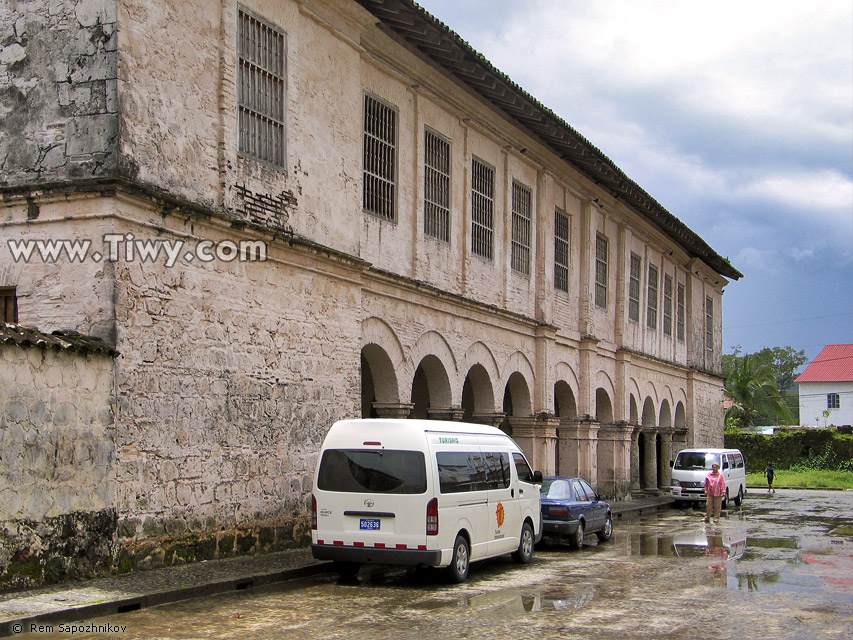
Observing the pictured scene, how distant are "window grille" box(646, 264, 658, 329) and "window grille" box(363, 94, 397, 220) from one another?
1790 cm

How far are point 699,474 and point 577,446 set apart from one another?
6.07 m

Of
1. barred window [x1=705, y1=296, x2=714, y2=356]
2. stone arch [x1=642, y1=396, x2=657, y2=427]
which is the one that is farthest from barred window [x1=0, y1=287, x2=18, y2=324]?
barred window [x1=705, y1=296, x2=714, y2=356]

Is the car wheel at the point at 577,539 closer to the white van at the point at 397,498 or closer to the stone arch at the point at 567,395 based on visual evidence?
the white van at the point at 397,498

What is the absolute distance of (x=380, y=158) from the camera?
18266mm

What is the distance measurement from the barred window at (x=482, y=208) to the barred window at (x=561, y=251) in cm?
441

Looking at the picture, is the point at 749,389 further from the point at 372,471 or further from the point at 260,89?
the point at 372,471

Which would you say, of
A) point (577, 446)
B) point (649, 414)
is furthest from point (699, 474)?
point (577, 446)

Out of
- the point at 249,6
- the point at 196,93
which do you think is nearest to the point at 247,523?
the point at 196,93

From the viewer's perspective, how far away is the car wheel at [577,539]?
1744cm

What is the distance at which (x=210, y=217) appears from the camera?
43.6 feet

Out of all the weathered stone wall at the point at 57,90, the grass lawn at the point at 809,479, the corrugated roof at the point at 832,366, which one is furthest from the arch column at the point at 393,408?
the corrugated roof at the point at 832,366

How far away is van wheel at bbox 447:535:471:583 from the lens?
12.3 m

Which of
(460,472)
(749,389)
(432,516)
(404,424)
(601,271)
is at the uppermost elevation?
(601,271)

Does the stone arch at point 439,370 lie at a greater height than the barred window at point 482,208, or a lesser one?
lesser
